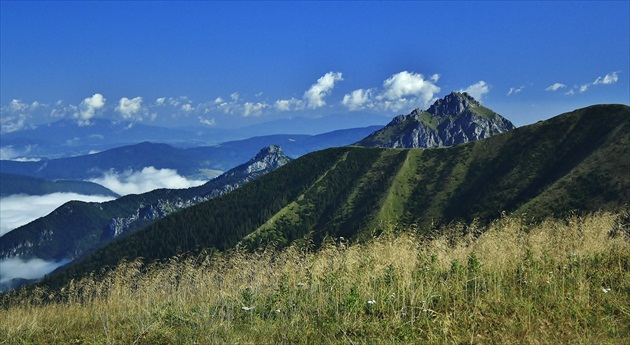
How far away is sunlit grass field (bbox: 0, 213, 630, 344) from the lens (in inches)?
303

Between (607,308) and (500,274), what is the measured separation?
235 cm

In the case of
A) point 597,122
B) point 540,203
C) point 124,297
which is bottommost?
point 540,203

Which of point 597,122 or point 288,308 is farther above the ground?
point 597,122

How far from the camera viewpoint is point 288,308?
9.39 meters

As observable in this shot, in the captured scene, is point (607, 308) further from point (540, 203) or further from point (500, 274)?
point (540, 203)

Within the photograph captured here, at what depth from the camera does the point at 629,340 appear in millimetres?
6984

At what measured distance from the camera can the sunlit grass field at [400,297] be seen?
303 inches

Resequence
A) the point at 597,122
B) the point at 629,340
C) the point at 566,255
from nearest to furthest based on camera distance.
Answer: the point at 629,340 < the point at 566,255 < the point at 597,122

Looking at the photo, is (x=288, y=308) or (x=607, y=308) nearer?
(x=607, y=308)

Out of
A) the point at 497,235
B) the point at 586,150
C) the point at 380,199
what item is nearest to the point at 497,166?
the point at 586,150

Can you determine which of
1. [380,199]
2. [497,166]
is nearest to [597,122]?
[497,166]

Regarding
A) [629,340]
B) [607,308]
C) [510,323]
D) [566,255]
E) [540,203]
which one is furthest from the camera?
[540,203]

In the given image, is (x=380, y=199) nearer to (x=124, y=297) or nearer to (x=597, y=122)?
(x=597, y=122)

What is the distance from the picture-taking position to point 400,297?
30.5 ft
